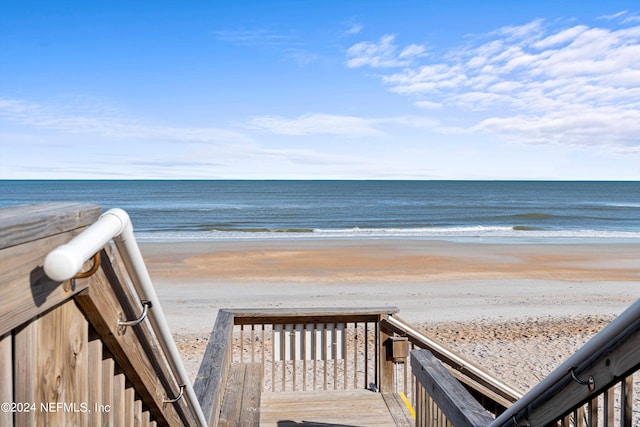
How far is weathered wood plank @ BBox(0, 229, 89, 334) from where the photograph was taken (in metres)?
0.75

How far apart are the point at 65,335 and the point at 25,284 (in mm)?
262

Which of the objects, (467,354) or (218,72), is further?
(218,72)

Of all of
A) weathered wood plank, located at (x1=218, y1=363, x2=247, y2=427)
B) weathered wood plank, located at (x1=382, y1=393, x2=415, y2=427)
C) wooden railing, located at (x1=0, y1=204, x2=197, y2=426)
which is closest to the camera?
wooden railing, located at (x1=0, y1=204, x2=197, y2=426)

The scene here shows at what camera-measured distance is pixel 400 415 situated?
4.03 metres

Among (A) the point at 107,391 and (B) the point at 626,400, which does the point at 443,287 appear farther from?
(A) the point at 107,391

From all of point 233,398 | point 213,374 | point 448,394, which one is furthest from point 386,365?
point 448,394

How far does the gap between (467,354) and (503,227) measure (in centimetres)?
2735

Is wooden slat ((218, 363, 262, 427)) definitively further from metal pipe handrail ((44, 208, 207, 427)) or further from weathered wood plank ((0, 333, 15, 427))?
weathered wood plank ((0, 333, 15, 427))

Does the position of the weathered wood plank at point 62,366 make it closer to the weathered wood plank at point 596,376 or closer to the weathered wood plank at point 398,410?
the weathered wood plank at point 596,376

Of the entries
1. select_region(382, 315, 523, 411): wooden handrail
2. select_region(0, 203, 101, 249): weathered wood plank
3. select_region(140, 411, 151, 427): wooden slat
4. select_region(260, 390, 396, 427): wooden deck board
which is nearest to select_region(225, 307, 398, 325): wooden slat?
select_region(382, 315, 523, 411): wooden handrail

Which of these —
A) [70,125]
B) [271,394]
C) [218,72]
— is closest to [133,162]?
[70,125]

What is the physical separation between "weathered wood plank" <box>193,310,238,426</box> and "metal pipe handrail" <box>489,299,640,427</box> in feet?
5.23

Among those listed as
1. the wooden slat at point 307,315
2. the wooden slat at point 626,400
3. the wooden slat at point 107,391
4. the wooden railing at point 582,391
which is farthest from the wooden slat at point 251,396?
the wooden slat at point 626,400

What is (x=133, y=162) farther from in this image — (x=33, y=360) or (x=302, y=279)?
(x=33, y=360)
